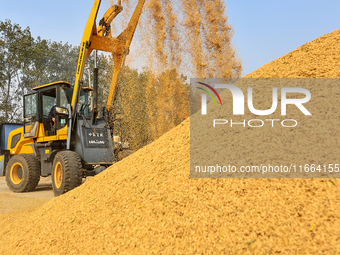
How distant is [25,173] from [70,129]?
246cm

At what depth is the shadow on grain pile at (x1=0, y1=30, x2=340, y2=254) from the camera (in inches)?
85.3

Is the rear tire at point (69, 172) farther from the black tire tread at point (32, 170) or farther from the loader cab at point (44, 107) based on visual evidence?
the black tire tread at point (32, 170)

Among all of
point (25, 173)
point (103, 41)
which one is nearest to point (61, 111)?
point (103, 41)

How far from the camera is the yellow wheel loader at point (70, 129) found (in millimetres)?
6629

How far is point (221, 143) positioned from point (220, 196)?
2.60 feet

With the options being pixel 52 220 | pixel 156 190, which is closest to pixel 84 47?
pixel 52 220

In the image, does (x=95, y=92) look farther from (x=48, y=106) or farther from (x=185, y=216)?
(x=185, y=216)

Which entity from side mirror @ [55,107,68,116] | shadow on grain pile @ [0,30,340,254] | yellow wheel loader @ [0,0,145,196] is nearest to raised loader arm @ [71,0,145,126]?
yellow wheel loader @ [0,0,145,196]

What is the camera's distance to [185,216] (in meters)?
2.56

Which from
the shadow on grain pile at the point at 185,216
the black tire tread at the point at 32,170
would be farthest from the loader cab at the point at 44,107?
the shadow on grain pile at the point at 185,216

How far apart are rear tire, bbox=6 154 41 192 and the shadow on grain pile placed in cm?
447

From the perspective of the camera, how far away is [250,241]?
7.08ft

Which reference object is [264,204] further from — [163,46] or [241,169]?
[163,46]

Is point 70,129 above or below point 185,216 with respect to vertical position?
above
